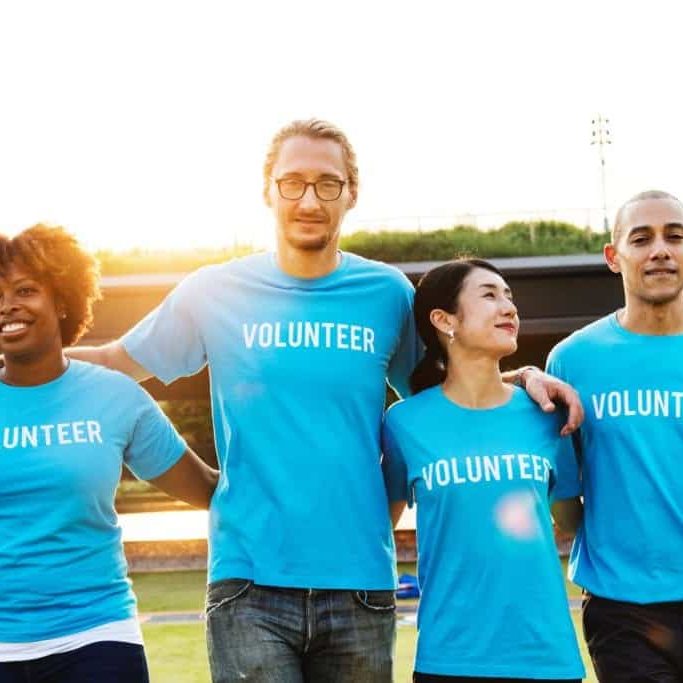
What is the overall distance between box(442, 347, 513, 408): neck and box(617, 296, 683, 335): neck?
45 cm

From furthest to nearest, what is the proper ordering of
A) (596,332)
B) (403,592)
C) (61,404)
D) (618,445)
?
(403,592) < (596,332) < (618,445) < (61,404)

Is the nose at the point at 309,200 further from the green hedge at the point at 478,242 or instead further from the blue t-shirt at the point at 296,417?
the green hedge at the point at 478,242

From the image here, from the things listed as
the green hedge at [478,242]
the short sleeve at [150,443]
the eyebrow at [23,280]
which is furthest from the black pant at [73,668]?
the green hedge at [478,242]

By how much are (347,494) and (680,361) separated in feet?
3.48

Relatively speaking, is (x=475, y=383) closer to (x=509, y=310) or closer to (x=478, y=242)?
(x=509, y=310)

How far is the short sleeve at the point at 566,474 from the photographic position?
9.74 feet

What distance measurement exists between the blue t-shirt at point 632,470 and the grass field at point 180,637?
334 centimetres

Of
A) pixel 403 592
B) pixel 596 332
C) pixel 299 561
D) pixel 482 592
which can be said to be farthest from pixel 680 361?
pixel 403 592

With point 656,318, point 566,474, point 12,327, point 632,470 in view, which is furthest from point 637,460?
point 12,327

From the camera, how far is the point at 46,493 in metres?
2.52

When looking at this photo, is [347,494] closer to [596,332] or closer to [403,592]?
[596,332]

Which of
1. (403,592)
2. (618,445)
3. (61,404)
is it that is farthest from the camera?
(403,592)

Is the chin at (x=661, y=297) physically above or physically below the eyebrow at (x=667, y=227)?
below

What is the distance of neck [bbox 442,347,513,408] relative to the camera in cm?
290
